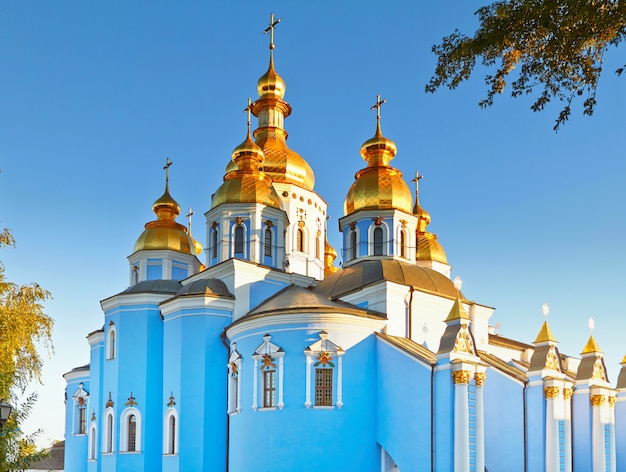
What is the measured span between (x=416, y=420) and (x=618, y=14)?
39.0ft

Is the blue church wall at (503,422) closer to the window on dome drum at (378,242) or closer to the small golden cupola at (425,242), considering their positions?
the window on dome drum at (378,242)

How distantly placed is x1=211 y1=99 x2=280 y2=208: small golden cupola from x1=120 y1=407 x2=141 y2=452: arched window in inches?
249

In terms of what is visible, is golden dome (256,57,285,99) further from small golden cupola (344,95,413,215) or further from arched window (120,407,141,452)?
arched window (120,407,141,452)

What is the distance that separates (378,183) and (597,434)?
9.44m

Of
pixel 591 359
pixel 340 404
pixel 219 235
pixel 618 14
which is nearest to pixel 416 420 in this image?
pixel 340 404

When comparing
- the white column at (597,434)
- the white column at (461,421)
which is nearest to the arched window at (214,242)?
the white column at (461,421)

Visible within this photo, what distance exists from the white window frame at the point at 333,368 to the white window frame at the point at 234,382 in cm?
207

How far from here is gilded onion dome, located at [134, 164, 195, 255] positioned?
81.8 ft

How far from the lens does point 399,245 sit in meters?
24.1

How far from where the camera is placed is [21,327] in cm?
1316

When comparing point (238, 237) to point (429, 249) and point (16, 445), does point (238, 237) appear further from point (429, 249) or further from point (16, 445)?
point (16, 445)

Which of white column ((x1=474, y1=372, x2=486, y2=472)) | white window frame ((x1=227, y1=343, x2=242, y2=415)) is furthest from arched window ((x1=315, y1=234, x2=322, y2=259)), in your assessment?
white column ((x1=474, y1=372, x2=486, y2=472))

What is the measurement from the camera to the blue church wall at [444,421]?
1661 centimetres

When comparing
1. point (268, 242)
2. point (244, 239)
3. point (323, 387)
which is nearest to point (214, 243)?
point (244, 239)
